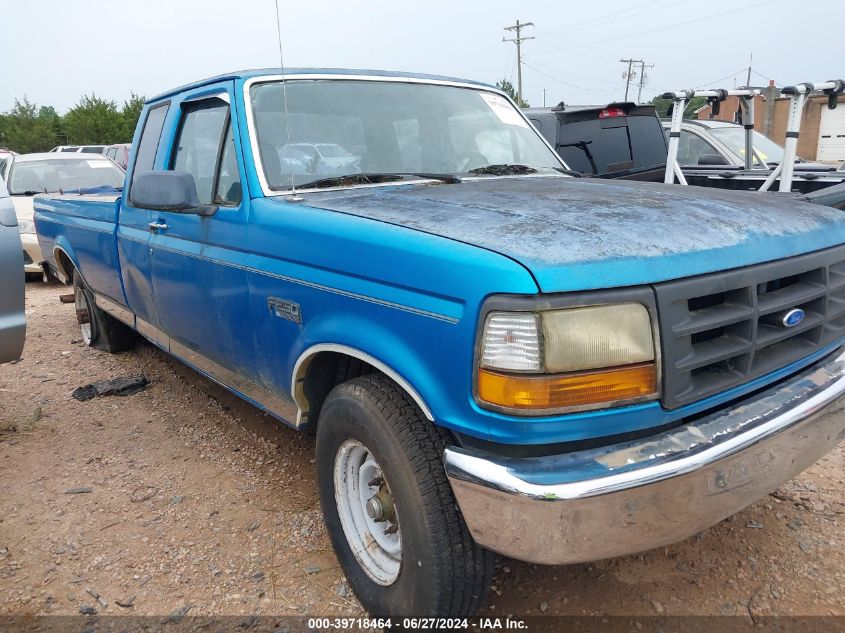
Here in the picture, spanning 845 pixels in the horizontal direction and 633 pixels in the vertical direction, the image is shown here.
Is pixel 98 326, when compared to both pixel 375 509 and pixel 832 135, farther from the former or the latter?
pixel 832 135

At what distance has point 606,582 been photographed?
252cm

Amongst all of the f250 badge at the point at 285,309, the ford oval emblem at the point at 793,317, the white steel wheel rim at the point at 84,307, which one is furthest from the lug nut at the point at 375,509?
the white steel wheel rim at the point at 84,307

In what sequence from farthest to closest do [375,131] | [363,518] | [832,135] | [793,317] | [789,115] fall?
[832,135]
[789,115]
[375,131]
[363,518]
[793,317]

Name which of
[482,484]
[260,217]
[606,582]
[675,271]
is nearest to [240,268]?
[260,217]

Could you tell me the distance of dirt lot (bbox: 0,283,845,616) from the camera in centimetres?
245

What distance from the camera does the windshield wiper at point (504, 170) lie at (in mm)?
3207

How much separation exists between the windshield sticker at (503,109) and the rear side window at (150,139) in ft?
6.02

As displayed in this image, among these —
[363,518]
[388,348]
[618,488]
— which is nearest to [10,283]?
[363,518]

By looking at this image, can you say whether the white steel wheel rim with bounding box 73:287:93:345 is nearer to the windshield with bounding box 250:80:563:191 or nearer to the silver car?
the silver car

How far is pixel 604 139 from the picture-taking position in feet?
21.6

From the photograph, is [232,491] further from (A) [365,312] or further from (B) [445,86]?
(B) [445,86]

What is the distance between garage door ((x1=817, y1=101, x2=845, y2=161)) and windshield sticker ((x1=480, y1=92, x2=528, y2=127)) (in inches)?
1380

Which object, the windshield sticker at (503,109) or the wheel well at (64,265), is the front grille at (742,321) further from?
the wheel well at (64,265)

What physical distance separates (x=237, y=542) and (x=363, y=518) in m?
0.74
